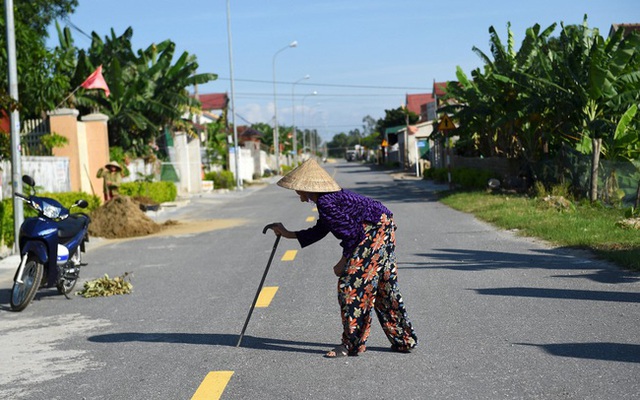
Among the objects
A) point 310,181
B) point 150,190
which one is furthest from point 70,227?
point 150,190

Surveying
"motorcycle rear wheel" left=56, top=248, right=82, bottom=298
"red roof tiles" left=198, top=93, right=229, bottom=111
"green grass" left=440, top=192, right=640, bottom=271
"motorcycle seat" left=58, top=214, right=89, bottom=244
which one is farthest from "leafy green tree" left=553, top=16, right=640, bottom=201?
"red roof tiles" left=198, top=93, right=229, bottom=111

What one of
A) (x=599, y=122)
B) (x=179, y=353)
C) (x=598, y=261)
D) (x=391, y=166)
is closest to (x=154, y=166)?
(x=599, y=122)

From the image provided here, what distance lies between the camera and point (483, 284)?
9867 mm

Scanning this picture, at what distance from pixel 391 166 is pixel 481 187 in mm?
49754

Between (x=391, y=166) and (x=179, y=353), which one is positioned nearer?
(x=179, y=353)

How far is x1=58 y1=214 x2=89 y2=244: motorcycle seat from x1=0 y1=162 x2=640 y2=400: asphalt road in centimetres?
77

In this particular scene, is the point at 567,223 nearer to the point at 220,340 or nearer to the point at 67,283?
the point at 67,283

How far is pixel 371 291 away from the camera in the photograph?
6430 millimetres

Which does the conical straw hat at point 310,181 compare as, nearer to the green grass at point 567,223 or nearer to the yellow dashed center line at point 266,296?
the yellow dashed center line at point 266,296

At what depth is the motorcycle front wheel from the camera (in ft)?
31.3

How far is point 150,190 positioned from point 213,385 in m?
23.0

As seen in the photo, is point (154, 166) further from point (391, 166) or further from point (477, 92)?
point (391, 166)

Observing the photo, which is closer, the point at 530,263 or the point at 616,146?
the point at 530,263

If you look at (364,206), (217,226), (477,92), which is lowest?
(217,226)
